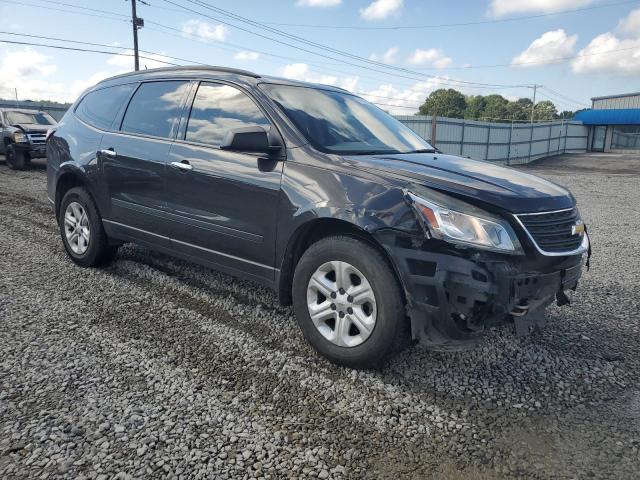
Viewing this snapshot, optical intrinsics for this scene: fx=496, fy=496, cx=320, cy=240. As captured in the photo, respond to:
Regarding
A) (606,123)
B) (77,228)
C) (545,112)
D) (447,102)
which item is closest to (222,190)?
(77,228)

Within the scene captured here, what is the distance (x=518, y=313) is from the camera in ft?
9.05

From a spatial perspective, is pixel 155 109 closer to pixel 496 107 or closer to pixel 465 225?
pixel 465 225

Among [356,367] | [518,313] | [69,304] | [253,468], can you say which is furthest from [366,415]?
[69,304]

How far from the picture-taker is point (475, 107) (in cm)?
11088

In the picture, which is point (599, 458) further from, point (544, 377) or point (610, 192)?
point (610, 192)

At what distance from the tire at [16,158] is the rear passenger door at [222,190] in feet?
42.1

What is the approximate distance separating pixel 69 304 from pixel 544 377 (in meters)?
3.60

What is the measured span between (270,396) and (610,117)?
165 feet

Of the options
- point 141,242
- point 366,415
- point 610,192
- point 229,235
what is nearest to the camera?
point 366,415

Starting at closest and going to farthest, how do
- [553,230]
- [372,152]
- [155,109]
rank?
[553,230] → [372,152] → [155,109]

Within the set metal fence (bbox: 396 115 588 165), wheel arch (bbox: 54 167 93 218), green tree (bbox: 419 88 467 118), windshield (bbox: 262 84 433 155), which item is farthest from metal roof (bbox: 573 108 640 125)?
green tree (bbox: 419 88 467 118)

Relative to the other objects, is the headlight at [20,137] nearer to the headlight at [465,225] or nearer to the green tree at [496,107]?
the headlight at [465,225]

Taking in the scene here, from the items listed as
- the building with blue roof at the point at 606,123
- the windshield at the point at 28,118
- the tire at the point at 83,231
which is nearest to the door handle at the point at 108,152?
the tire at the point at 83,231

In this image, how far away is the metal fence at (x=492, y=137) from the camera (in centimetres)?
2548
